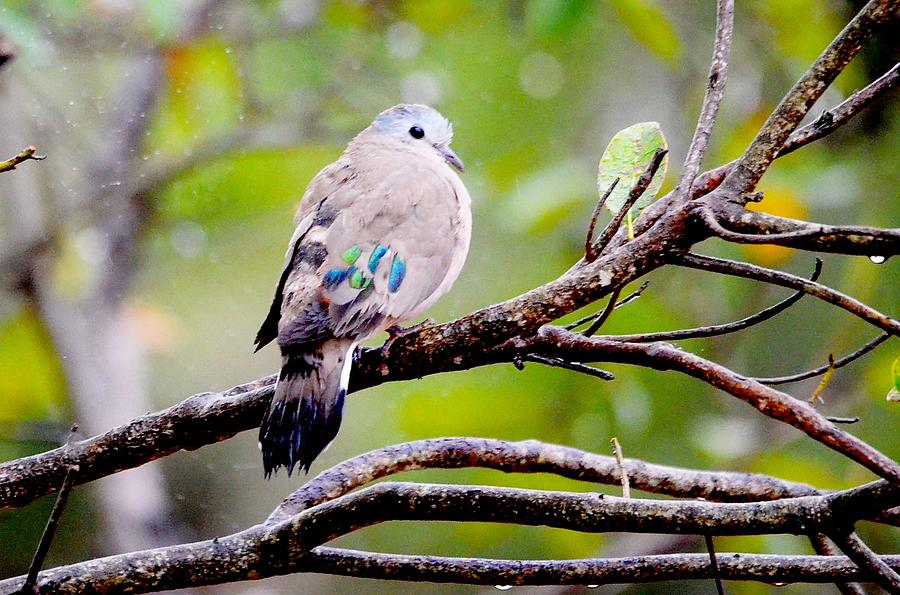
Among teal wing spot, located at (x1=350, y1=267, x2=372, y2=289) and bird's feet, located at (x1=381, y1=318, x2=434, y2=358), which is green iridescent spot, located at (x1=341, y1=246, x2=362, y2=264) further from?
bird's feet, located at (x1=381, y1=318, x2=434, y2=358)

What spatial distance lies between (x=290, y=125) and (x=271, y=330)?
2.05 meters

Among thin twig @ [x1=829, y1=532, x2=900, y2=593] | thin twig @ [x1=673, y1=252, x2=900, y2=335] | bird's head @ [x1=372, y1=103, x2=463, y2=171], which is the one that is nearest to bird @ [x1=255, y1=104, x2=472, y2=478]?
bird's head @ [x1=372, y1=103, x2=463, y2=171]

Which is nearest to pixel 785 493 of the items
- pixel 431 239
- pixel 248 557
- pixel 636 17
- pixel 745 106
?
pixel 248 557

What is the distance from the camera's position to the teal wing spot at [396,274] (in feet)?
6.89

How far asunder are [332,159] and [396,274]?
215 centimetres

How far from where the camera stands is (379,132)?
3049 millimetres

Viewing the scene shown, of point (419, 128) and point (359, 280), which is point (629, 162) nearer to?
point (359, 280)

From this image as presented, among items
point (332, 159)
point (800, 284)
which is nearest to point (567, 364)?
point (800, 284)

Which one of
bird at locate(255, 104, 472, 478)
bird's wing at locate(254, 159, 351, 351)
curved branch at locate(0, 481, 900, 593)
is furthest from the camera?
bird's wing at locate(254, 159, 351, 351)

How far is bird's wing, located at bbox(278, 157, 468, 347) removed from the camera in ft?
6.36

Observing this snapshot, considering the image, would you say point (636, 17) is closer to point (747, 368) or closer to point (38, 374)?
point (747, 368)

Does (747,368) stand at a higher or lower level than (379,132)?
lower

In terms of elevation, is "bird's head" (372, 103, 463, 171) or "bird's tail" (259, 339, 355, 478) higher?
"bird's head" (372, 103, 463, 171)

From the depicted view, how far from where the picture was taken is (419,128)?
3.09 metres
